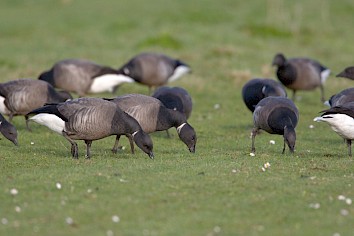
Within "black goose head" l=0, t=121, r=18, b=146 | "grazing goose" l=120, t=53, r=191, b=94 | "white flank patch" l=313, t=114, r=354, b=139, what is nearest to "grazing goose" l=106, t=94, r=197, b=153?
"black goose head" l=0, t=121, r=18, b=146

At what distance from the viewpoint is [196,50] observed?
2912 cm

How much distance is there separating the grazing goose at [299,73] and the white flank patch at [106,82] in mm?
4564

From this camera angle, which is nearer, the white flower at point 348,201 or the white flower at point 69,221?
the white flower at point 69,221

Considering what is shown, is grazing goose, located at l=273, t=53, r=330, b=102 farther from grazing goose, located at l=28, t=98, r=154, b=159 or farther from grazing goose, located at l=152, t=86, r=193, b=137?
grazing goose, located at l=28, t=98, r=154, b=159

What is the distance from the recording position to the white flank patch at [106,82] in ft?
66.9

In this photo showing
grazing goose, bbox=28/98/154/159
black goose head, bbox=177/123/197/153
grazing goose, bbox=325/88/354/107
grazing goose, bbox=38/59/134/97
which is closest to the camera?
grazing goose, bbox=28/98/154/159

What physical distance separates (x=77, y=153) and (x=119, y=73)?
307 inches

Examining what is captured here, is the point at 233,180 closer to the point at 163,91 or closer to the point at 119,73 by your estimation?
the point at 163,91

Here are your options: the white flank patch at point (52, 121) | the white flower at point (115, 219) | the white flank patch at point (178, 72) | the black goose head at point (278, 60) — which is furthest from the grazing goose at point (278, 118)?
the white flank patch at point (178, 72)

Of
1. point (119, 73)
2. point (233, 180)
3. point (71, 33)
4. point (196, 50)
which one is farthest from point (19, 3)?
point (233, 180)

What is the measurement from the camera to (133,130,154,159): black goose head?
13.0m

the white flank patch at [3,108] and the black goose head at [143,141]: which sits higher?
the black goose head at [143,141]

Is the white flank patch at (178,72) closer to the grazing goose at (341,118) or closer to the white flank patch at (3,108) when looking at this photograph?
the white flank patch at (3,108)

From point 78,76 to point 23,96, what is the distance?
12.5 ft
